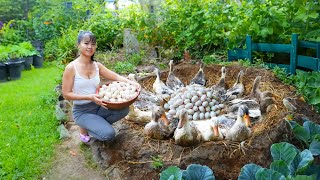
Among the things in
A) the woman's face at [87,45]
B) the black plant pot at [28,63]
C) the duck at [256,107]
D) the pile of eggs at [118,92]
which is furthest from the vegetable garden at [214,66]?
the woman's face at [87,45]

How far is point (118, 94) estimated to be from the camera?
3.44 metres

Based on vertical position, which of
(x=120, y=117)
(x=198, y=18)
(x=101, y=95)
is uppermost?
(x=198, y=18)

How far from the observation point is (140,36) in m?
6.90

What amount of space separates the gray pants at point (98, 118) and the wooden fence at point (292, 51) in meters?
2.26

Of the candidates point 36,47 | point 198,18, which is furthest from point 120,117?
point 36,47

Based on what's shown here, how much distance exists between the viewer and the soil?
9.30 ft

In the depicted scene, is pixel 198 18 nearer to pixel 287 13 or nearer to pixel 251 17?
pixel 251 17

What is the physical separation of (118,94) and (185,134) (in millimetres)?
834

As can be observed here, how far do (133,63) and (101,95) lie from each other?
3.19m

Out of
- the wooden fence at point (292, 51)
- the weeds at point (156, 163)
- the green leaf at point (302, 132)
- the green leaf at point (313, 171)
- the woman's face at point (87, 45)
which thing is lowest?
the weeds at point (156, 163)

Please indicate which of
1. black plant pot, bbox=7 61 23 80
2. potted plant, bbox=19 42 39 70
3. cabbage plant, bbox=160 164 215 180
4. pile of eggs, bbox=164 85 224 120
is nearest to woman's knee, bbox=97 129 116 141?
pile of eggs, bbox=164 85 224 120

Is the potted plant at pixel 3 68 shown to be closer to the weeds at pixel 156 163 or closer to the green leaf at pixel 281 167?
the weeds at pixel 156 163

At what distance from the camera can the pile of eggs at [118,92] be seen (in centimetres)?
337

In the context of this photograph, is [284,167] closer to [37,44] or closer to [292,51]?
[292,51]
